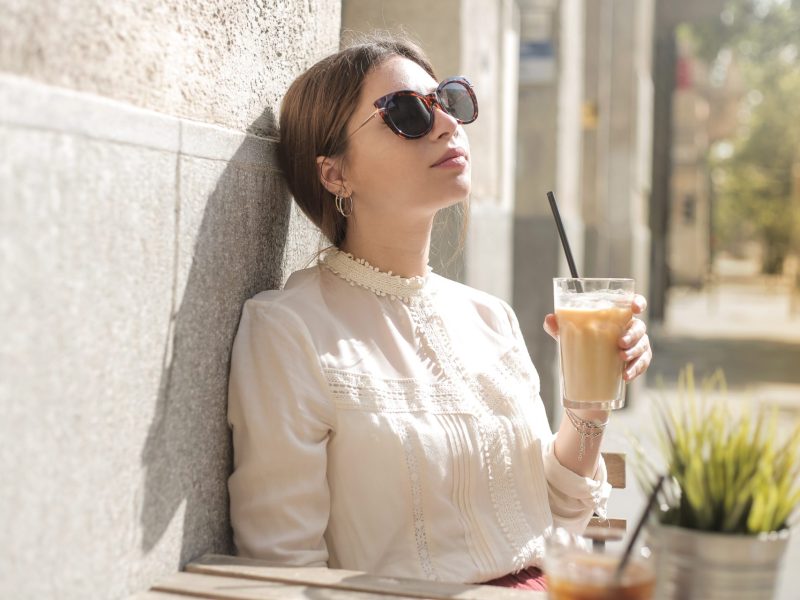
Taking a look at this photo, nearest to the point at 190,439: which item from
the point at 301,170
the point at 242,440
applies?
the point at 242,440


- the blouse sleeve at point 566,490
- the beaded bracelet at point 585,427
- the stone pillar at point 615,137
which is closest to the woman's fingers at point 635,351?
the beaded bracelet at point 585,427

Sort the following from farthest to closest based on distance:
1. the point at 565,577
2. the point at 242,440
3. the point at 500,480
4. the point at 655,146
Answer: the point at 655,146
the point at 500,480
the point at 242,440
the point at 565,577

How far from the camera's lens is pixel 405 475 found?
7.62 feet

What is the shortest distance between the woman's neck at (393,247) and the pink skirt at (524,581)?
0.79 metres

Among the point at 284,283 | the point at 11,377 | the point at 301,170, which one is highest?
the point at 301,170

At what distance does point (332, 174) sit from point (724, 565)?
1.61 m

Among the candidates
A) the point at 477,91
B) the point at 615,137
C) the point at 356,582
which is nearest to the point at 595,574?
the point at 356,582

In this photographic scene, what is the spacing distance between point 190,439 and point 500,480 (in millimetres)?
799

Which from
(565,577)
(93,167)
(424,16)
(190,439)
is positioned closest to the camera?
(565,577)

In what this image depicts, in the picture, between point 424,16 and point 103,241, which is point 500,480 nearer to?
point 103,241

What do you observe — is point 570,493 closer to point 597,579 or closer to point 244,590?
point 244,590

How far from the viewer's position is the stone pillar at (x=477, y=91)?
454 cm

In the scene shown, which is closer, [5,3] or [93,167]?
[5,3]

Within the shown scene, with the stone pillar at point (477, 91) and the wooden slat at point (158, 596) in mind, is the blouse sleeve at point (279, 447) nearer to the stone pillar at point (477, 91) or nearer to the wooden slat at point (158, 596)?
the wooden slat at point (158, 596)
